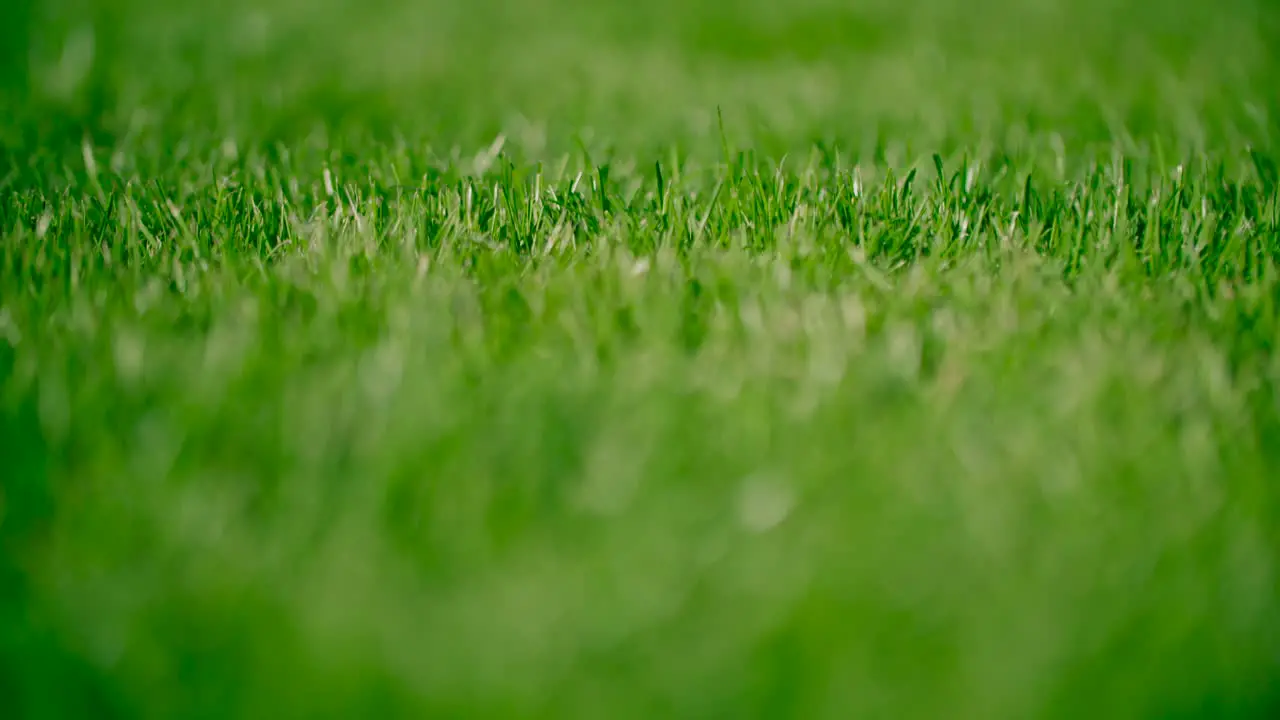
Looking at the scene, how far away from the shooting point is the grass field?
1042mm

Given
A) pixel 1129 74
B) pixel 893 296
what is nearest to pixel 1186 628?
pixel 893 296

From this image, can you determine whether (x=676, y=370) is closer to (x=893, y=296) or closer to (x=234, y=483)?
(x=893, y=296)

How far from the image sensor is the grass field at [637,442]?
3.42 feet

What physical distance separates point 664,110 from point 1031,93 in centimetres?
160

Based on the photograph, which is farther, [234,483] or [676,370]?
[676,370]

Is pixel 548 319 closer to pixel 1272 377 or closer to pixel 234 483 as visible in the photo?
pixel 234 483

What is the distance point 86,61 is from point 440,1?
2735 mm

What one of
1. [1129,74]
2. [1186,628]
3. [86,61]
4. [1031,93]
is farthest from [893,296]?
[86,61]

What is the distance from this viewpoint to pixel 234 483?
126 cm

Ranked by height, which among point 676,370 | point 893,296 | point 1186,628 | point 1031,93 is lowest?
point 1186,628

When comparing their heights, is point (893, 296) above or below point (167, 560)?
above

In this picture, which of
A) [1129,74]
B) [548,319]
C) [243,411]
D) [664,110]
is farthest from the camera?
[1129,74]

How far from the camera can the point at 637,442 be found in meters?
1.35

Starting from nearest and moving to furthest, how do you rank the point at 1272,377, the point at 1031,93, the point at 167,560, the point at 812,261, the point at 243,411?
the point at 167,560, the point at 243,411, the point at 1272,377, the point at 812,261, the point at 1031,93
